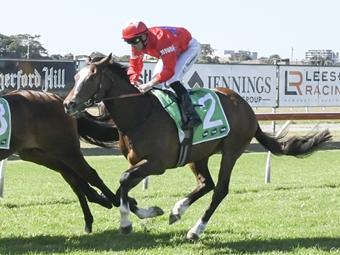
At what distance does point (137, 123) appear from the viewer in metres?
6.62

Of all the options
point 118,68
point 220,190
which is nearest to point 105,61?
point 118,68

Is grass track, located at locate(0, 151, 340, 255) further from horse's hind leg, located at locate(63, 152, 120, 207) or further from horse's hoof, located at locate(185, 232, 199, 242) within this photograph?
horse's hind leg, located at locate(63, 152, 120, 207)

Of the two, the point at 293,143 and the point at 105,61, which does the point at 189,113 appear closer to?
the point at 105,61

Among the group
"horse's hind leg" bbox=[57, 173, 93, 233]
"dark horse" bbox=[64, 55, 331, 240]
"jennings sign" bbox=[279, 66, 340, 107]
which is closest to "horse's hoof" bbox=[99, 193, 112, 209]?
"horse's hind leg" bbox=[57, 173, 93, 233]

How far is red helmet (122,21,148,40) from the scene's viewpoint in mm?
6602

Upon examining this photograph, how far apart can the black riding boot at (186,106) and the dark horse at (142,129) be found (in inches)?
6.4

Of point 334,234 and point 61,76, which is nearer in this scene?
point 334,234

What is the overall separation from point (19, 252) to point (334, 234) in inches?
117

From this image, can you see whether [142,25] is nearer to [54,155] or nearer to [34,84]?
[54,155]

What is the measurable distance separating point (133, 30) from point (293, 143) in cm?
252

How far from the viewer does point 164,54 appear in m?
6.71

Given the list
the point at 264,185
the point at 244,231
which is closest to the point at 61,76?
the point at 264,185

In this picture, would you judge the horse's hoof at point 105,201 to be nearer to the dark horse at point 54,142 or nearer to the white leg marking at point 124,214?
the dark horse at point 54,142

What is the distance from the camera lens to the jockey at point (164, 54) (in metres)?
6.67
